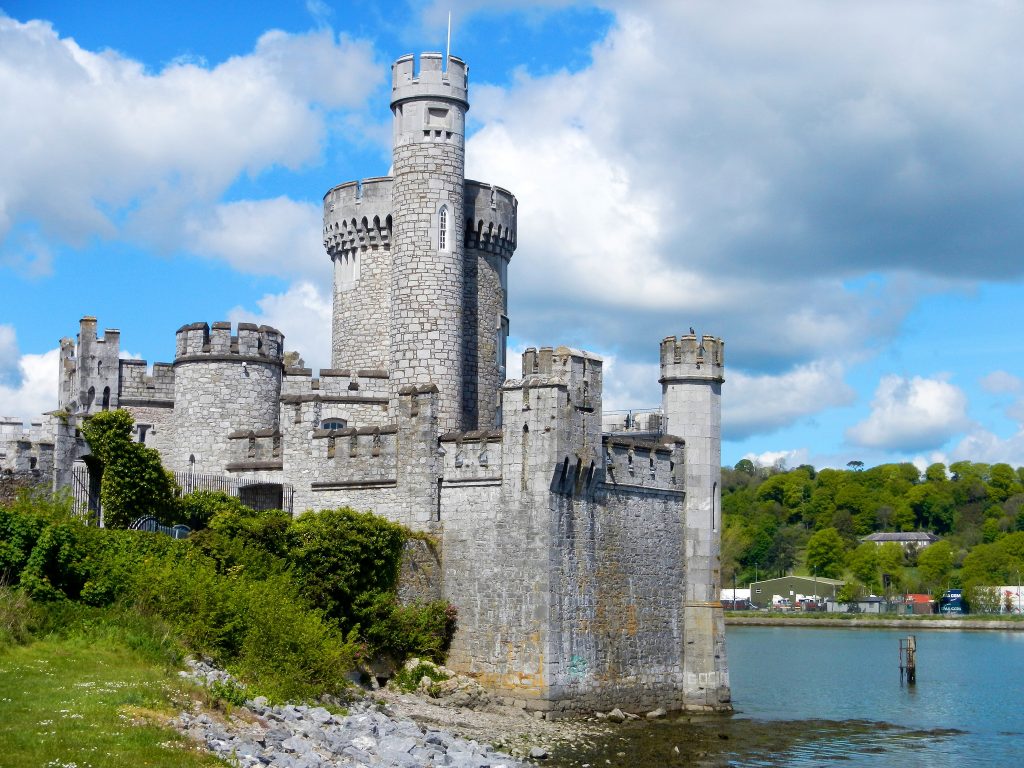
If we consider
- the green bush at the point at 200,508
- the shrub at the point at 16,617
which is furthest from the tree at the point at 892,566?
the shrub at the point at 16,617

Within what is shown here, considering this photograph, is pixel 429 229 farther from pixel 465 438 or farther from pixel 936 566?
pixel 936 566

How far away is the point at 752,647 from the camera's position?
85750mm

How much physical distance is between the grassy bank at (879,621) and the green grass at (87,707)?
9950 cm

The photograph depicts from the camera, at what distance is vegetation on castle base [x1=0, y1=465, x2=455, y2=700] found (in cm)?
2728

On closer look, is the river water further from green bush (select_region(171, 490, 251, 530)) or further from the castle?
green bush (select_region(171, 490, 251, 530))

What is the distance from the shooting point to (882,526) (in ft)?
570

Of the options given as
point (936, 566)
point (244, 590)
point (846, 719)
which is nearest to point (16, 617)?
point (244, 590)

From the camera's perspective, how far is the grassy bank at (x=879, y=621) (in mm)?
117750

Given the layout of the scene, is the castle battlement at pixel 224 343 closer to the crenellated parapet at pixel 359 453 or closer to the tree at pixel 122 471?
the crenellated parapet at pixel 359 453

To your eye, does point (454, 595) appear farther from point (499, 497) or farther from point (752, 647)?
point (752, 647)

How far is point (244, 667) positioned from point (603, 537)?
10.8 metres

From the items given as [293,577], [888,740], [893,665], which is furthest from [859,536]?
[293,577]

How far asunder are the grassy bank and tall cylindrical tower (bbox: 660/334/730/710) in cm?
8334

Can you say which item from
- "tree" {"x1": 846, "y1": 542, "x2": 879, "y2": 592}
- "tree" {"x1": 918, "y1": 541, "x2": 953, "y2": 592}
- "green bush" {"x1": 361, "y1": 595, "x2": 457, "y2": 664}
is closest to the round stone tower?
"green bush" {"x1": 361, "y1": 595, "x2": 457, "y2": 664}
